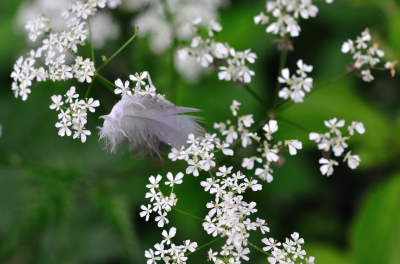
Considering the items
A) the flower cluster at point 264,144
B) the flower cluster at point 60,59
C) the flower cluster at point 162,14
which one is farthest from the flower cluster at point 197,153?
the flower cluster at point 162,14

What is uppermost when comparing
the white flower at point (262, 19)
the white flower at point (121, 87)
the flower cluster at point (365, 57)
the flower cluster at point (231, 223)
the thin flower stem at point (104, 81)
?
the white flower at point (262, 19)

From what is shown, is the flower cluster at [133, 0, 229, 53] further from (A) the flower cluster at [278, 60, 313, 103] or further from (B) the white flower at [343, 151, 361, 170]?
(B) the white flower at [343, 151, 361, 170]

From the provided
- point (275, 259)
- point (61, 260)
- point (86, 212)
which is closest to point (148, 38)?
point (86, 212)

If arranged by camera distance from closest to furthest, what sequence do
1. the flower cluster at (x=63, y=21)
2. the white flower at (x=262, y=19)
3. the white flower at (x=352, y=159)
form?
the white flower at (x=352, y=159) < the white flower at (x=262, y=19) < the flower cluster at (x=63, y=21)

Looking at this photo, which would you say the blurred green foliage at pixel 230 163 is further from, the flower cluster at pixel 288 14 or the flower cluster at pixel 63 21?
the flower cluster at pixel 288 14

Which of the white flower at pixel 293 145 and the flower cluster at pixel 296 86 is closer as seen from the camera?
the white flower at pixel 293 145

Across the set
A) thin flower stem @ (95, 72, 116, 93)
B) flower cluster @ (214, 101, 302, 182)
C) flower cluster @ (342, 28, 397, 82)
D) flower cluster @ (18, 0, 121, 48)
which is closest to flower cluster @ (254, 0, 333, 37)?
flower cluster @ (342, 28, 397, 82)

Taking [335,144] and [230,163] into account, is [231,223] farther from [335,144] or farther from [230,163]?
[230,163]

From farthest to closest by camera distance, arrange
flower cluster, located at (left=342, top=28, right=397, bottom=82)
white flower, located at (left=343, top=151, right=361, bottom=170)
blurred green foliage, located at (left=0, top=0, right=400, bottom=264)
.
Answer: blurred green foliage, located at (left=0, top=0, right=400, bottom=264) → flower cluster, located at (left=342, top=28, right=397, bottom=82) → white flower, located at (left=343, top=151, right=361, bottom=170)
